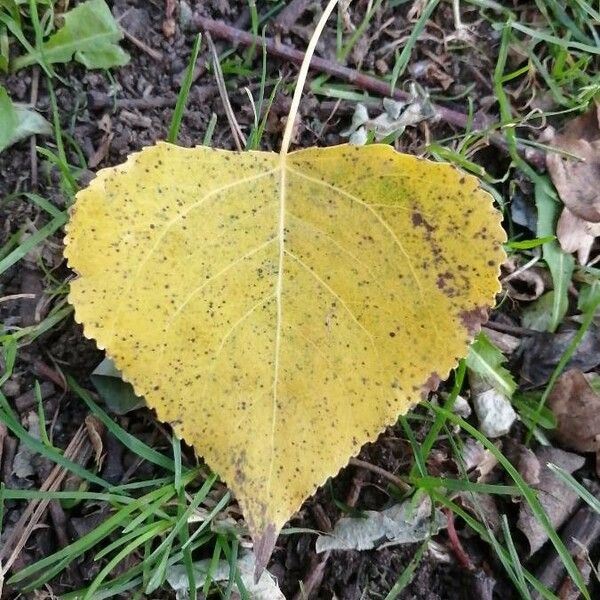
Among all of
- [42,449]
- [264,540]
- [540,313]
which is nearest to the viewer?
[264,540]

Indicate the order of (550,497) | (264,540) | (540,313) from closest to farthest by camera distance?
(264,540) → (550,497) → (540,313)

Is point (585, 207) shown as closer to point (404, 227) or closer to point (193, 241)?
point (404, 227)

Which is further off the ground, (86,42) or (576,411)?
(86,42)

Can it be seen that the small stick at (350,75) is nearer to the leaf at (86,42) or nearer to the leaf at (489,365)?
the leaf at (86,42)

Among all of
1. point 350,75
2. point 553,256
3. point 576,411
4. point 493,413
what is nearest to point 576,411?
point 576,411

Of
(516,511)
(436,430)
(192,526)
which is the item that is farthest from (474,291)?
(192,526)

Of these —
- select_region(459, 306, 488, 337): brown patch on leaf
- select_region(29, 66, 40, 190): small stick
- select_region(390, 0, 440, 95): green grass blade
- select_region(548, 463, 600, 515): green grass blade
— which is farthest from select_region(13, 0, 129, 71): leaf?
select_region(548, 463, 600, 515): green grass blade

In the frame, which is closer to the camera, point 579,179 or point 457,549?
point 457,549

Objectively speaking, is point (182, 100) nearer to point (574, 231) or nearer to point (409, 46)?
point (409, 46)
